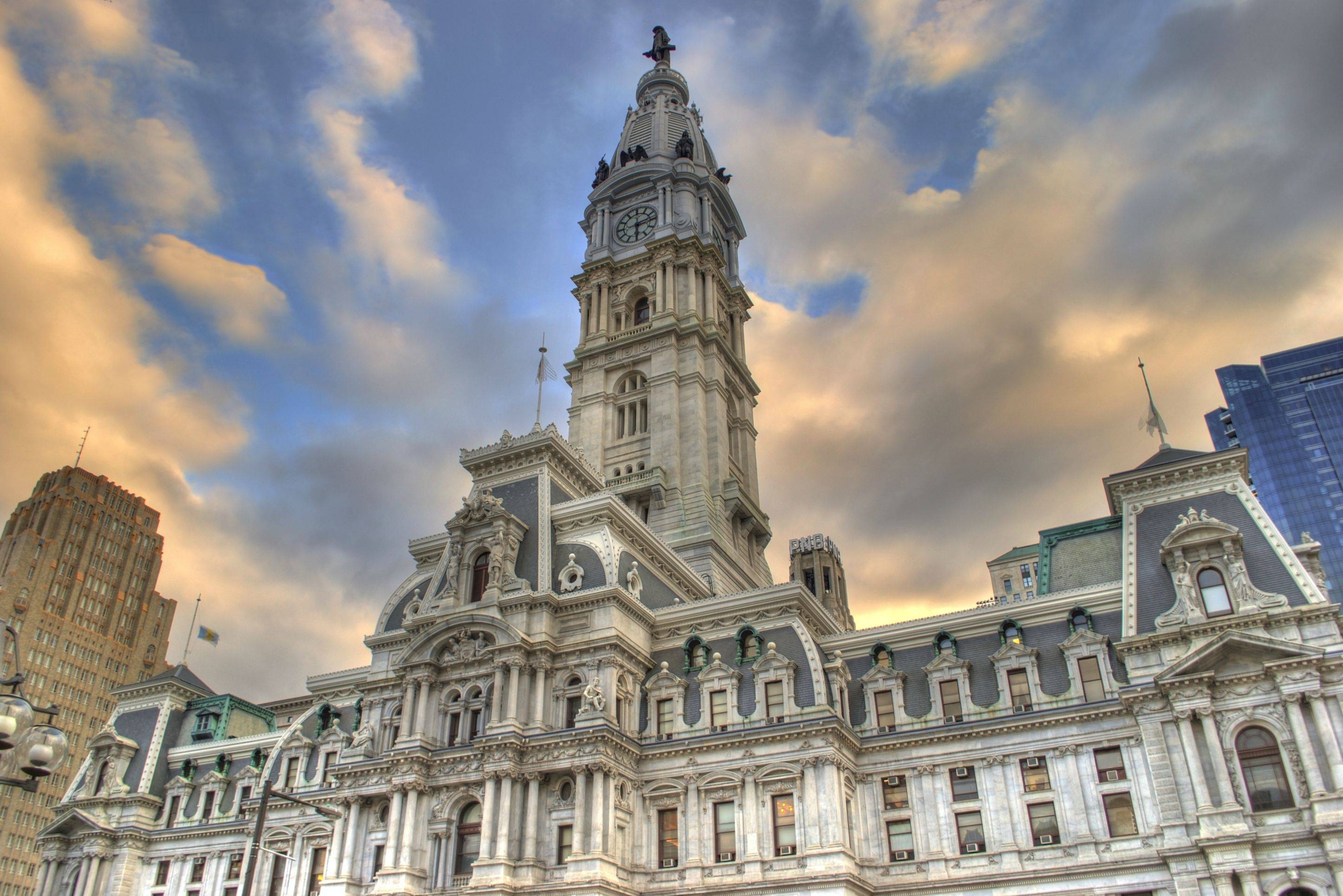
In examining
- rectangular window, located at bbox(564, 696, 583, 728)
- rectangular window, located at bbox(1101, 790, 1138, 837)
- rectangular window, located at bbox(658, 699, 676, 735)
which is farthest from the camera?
rectangular window, located at bbox(658, 699, 676, 735)

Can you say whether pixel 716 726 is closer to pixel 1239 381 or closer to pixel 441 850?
pixel 441 850

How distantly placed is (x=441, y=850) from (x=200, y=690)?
128ft

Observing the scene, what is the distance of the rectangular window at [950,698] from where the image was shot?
5053cm

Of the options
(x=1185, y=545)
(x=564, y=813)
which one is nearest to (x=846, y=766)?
(x=564, y=813)

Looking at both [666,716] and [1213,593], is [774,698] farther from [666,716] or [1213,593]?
[1213,593]

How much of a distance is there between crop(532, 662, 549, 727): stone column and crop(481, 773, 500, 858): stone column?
3.58 m

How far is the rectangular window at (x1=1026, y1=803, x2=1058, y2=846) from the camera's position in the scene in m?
46.0

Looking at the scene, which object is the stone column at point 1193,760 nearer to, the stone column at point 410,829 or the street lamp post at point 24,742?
the stone column at point 410,829

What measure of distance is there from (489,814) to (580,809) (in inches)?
183

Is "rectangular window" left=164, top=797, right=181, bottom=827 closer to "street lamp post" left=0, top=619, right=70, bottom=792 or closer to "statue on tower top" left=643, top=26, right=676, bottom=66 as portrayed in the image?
"street lamp post" left=0, top=619, right=70, bottom=792

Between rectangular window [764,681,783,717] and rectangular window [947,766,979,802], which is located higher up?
rectangular window [764,681,783,717]

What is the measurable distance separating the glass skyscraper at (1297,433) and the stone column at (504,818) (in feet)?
505

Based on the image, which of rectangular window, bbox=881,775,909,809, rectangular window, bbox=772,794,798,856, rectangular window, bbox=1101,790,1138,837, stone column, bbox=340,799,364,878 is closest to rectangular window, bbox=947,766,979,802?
rectangular window, bbox=881,775,909,809

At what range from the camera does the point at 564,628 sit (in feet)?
182
